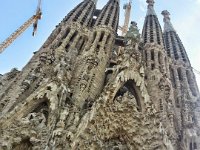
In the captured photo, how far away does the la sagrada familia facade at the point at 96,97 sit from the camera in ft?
50.0

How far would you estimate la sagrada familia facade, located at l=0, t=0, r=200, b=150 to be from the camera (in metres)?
15.2

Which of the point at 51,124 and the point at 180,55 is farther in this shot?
the point at 180,55

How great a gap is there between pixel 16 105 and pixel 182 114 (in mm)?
10980

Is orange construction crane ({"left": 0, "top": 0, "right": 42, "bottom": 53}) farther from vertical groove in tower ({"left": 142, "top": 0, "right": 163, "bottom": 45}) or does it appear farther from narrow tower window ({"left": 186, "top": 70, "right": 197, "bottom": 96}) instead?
narrow tower window ({"left": 186, "top": 70, "right": 197, "bottom": 96})

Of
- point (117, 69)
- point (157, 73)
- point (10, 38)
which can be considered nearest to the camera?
point (117, 69)

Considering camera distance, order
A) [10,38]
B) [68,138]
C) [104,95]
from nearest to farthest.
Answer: [68,138], [104,95], [10,38]

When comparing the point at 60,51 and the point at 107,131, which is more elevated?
the point at 60,51

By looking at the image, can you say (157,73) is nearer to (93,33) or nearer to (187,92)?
(187,92)

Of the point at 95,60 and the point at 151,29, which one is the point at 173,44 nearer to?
the point at 151,29

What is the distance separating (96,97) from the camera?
19188mm

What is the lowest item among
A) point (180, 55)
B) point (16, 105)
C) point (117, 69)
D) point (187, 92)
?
point (16, 105)

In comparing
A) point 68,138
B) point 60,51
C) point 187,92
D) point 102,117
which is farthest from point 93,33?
point 68,138

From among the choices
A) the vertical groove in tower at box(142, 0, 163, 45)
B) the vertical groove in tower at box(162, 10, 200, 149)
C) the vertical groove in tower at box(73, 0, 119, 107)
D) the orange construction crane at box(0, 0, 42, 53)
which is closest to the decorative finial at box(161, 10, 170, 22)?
the vertical groove in tower at box(142, 0, 163, 45)

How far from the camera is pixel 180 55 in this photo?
28734 mm
